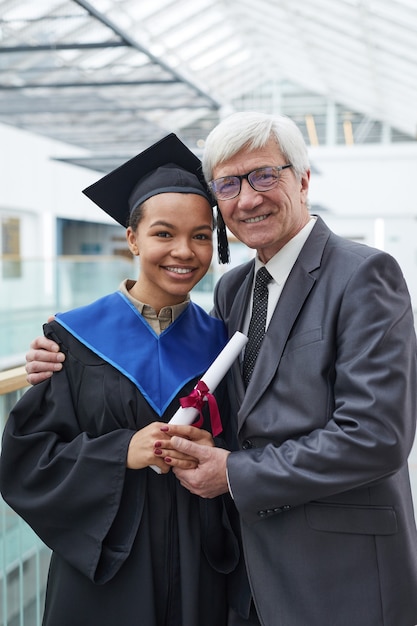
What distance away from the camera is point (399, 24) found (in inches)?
493

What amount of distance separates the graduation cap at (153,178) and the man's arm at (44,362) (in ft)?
1.53

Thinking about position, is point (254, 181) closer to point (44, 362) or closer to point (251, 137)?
point (251, 137)

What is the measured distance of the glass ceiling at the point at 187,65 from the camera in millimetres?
9203

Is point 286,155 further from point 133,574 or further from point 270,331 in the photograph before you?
point 133,574

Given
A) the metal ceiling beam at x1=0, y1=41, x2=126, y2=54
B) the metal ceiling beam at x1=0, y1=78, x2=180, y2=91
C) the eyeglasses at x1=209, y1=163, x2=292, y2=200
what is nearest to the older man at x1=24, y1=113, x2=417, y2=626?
the eyeglasses at x1=209, y1=163, x2=292, y2=200

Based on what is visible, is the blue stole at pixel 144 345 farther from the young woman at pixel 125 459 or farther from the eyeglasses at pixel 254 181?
the eyeglasses at pixel 254 181

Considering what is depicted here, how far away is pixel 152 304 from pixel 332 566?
877 mm

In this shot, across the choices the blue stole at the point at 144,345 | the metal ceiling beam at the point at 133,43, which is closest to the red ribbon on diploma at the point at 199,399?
the blue stole at the point at 144,345

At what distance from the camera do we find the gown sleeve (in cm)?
200

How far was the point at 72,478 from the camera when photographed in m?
2.00

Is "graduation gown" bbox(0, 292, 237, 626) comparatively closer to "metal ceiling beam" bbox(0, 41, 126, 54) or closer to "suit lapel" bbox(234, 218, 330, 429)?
"suit lapel" bbox(234, 218, 330, 429)

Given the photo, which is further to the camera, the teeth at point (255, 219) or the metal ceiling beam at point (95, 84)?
the metal ceiling beam at point (95, 84)

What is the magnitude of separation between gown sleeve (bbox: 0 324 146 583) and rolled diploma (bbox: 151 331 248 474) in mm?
147

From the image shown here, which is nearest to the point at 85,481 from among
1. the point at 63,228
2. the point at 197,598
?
the point at 197,598
